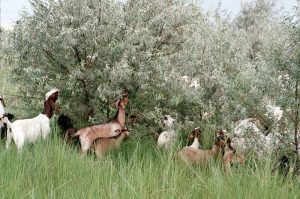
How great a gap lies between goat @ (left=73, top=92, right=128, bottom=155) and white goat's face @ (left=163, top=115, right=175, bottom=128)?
4.17ft

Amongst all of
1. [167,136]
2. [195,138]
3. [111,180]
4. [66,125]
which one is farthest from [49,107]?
[111,180]

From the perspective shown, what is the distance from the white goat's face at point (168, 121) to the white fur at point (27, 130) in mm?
2198

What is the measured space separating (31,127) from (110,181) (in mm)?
2841

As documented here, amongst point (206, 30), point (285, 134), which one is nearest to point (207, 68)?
point (206, 30)

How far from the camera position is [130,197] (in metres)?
4.87

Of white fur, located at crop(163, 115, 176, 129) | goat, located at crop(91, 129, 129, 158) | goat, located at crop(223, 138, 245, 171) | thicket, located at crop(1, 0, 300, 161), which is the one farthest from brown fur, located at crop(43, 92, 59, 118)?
goat, located at crop(223, 138, 245, 171)

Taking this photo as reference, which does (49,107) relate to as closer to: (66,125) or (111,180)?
(66,125)

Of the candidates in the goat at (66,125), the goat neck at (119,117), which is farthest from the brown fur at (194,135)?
the goat at (66,125)

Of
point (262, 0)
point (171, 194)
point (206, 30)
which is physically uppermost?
point (262, 0)

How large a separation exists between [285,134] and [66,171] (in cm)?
310

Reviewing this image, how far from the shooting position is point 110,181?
532 cm

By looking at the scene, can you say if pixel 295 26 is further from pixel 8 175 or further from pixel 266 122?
pixel 8 175

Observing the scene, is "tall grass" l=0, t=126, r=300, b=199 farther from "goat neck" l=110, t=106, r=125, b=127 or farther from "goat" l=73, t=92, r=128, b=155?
"goat neck" l=110, t=106, r=125, b=127

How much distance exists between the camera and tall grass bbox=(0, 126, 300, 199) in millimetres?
5148
